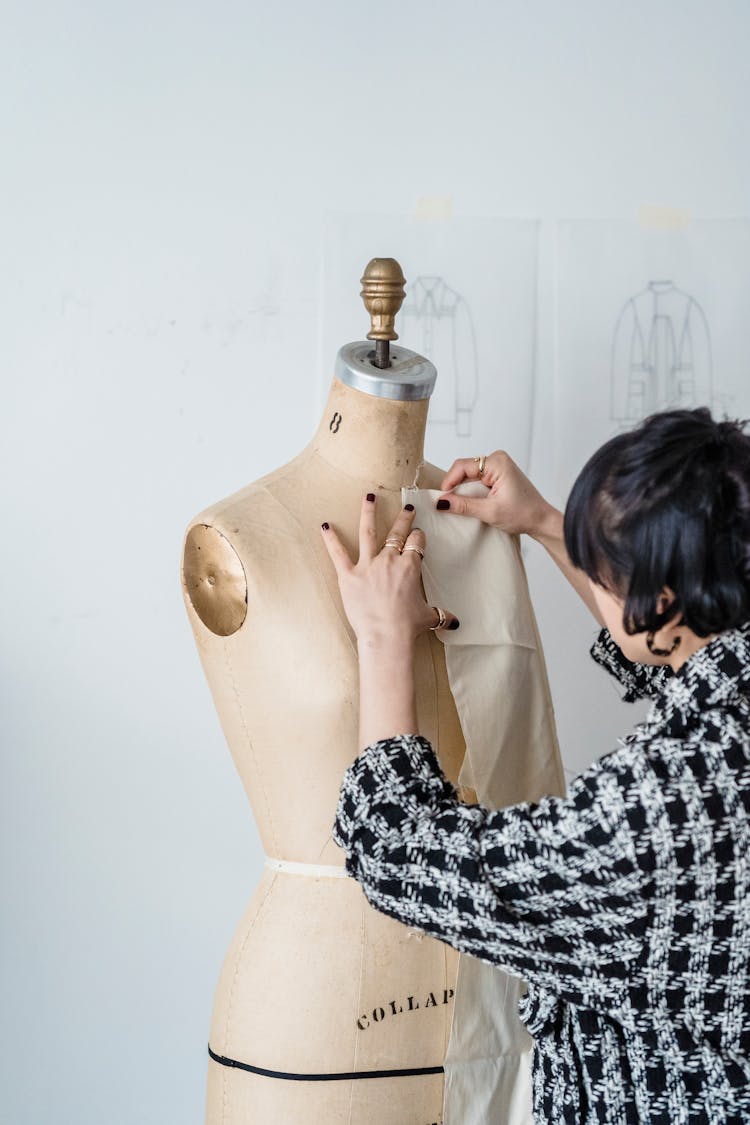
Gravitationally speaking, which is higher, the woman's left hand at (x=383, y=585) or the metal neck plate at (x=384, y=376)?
the metal neck plate at (x=384, y=376)

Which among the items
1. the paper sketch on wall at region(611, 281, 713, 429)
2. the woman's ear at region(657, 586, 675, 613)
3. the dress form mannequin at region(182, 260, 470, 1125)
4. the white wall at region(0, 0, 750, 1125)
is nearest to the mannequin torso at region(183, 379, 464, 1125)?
the dress form mannequin at region(182, 260, 470, 1125)

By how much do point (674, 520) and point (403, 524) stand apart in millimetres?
402

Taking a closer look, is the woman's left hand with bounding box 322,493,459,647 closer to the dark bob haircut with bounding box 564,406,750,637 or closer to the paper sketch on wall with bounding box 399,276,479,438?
the dark bob haircut with bounding box 564,406,750,637

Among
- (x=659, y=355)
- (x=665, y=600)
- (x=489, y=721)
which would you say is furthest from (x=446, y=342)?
(x=665, y=600)

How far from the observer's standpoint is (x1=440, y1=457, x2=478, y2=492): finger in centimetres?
135

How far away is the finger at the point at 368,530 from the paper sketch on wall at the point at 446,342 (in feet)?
3.06

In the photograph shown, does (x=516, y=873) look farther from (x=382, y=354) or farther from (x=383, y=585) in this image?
(x=382, y=354)

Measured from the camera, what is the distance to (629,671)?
4.50 feet

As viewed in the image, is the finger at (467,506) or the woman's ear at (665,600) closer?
the woman's ear at (665,600)

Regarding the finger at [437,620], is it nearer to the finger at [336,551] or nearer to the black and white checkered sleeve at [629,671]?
the finger at [336,551]

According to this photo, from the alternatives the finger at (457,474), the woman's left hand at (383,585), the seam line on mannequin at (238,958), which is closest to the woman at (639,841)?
the woman's left hand at (383,585)

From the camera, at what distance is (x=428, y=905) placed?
0.93m

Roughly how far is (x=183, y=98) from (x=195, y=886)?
1.46 meters

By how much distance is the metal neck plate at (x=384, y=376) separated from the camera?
49.3 inches
